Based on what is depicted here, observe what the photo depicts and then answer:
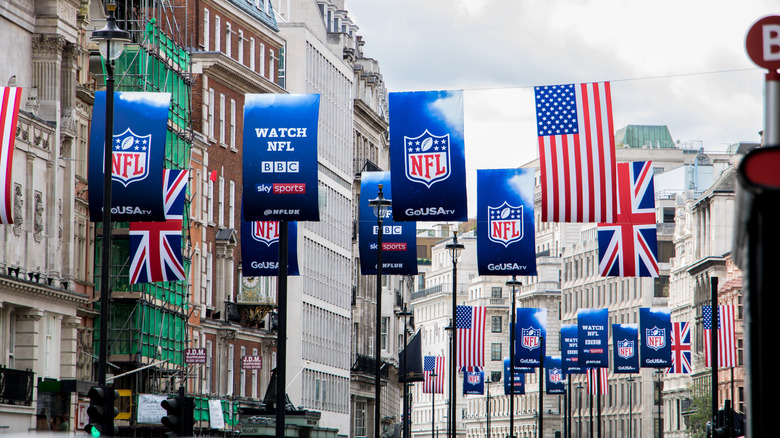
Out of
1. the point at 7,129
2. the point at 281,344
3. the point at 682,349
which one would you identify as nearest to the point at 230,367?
the point at 682,349

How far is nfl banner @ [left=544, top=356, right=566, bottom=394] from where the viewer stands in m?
94.9

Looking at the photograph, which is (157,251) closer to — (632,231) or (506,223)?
(506,223)

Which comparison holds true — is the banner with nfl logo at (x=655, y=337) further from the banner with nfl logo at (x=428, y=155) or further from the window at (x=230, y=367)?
the banner with nfl logo at (x=428, y=155)

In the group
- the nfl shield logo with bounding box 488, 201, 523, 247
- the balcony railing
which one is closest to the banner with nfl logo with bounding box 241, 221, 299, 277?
the nfl shield logo with bounding box 488, 201, 523, 247

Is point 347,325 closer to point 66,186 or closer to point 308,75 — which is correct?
point 308,75

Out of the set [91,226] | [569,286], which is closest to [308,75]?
[91,226]

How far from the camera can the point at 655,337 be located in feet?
232

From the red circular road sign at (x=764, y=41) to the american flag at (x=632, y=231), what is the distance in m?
28.9

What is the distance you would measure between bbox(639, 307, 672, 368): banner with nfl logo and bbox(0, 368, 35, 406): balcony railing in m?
35.8

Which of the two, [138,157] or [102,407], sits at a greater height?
[138,157]

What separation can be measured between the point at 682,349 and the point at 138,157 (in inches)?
1814

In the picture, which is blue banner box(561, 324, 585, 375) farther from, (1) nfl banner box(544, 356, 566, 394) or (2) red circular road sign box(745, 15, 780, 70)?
(2) red circular road sign box(745, 15, 780, 70)

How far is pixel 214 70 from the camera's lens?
7038 centimetres

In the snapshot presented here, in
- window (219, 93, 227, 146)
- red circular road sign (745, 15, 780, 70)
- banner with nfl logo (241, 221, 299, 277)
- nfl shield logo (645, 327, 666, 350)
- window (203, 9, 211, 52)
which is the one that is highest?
window (203, 9, 211, 52)
